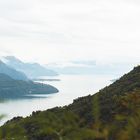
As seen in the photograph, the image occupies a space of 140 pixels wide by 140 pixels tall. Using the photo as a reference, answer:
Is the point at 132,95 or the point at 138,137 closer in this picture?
the point at 138,137

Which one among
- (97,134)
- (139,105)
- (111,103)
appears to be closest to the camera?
(97,134)

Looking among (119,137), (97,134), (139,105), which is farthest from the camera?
(139,105)

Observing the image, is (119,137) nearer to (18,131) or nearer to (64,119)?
(64,119)

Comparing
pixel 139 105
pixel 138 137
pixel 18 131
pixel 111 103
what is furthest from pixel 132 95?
pixel 111 103

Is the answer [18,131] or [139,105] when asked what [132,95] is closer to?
[139,105]

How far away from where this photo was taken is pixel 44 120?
286 inches

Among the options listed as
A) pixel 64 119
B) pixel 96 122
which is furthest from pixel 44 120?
pixel 96 122

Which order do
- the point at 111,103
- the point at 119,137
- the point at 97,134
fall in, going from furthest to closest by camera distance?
1. the point at 111,103
2. the point at 119,137
3. the point at 97,134

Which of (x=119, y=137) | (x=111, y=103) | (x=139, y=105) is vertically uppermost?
(x=111, y=103)

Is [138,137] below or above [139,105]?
below

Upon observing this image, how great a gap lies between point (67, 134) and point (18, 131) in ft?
2.26

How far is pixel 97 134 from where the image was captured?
6.59 meters

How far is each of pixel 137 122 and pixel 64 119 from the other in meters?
1.01

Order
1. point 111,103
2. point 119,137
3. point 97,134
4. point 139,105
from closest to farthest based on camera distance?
1. point 97,134
2. point 119,137
3. point 139,105
4. point 111,103
